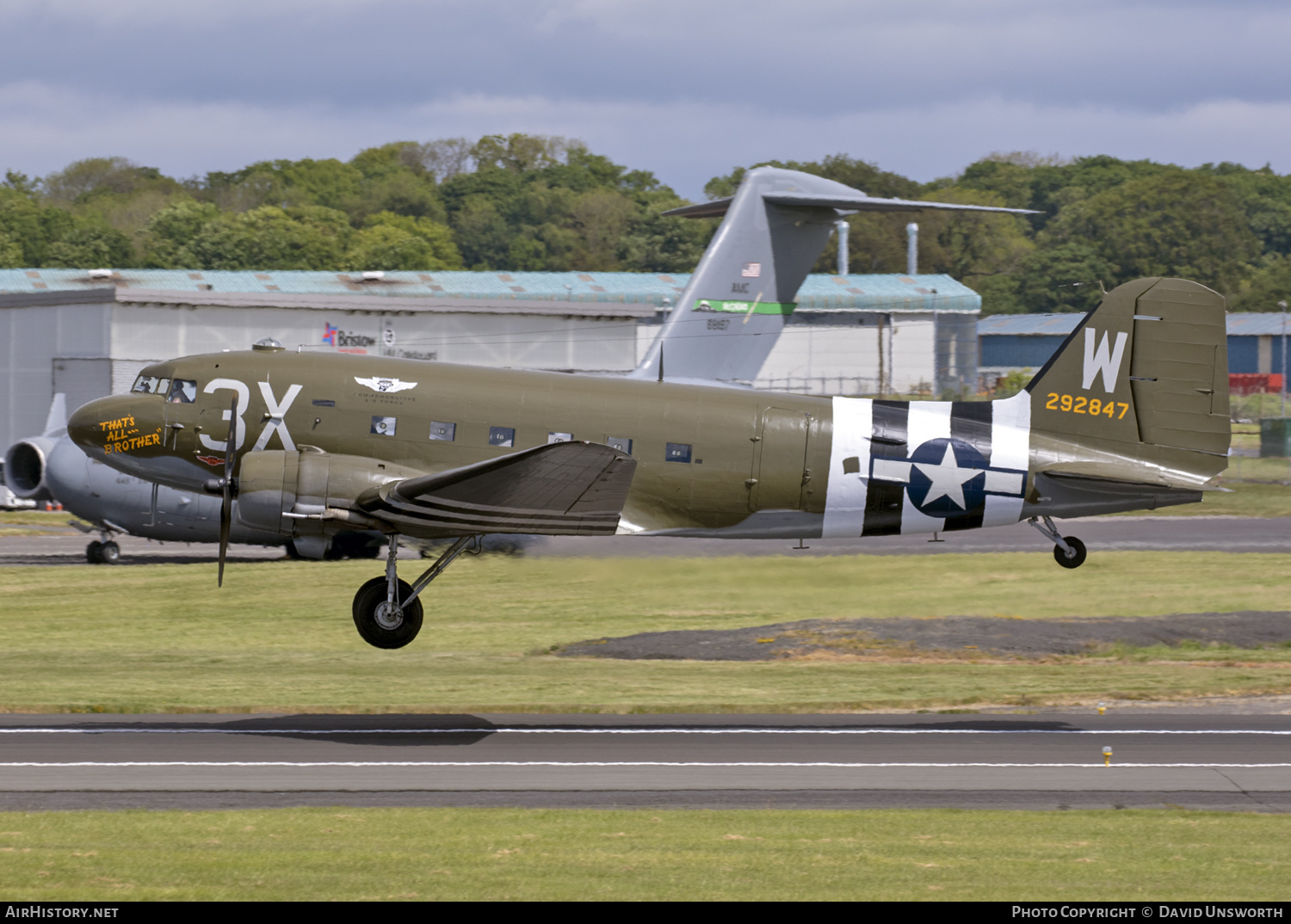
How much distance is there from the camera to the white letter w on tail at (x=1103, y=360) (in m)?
26.4

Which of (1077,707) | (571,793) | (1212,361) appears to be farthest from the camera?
(1077,707)

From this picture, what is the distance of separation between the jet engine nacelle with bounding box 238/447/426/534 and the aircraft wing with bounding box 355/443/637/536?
12.7 inches

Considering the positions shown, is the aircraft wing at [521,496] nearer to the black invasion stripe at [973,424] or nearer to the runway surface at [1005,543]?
the black invasion stripe at [973,424]

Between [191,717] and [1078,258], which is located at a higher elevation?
[1078,258]

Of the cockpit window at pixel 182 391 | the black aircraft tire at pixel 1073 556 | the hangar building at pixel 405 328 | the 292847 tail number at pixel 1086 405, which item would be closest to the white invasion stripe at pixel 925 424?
the 292847 tail number at pixel 1086 405

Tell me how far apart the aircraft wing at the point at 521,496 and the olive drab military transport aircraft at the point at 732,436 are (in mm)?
128

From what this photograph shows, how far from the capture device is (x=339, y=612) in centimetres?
4306

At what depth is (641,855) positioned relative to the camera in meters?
21.2

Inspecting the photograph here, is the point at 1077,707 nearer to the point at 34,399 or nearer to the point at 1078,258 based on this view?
the point at 34,399

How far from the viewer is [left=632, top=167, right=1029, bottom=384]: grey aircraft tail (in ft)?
128

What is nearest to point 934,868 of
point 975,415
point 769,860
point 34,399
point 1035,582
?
point 769,860

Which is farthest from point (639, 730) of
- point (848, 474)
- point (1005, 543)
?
point (1005, 543)

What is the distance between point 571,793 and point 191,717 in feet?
34.5

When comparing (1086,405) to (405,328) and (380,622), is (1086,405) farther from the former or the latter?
(405,328)
